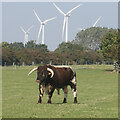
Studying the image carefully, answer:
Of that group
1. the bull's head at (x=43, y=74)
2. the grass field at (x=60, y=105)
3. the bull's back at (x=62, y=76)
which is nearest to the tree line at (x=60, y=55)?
the grass field at (x=60, y=105)

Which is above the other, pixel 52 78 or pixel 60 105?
pixel 52 78

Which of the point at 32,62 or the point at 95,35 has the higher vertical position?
the point at 95,35

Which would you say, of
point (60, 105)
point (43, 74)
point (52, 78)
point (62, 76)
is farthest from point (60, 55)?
point (60, 105)

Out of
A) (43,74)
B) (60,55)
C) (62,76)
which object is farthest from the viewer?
(60,55)

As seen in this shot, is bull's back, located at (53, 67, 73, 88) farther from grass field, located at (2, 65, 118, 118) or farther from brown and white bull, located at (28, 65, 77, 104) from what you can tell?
grass field, located at (2, 65, 118, 118)

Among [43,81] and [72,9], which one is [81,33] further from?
[43,81]

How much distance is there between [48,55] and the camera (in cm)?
11550

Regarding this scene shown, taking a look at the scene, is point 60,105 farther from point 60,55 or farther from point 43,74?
point 60,55

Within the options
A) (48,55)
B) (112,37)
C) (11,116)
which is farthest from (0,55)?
(11,116)

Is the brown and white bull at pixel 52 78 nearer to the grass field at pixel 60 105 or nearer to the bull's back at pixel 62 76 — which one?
the bull's back at pixel 62 76

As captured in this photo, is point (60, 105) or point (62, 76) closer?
point (60, 105)

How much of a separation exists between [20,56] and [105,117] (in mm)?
97726

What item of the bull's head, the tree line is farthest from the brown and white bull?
the tree line

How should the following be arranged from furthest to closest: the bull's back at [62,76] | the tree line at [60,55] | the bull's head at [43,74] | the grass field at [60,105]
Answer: the tree line at [60,55] → the bull's back at [62,76] → the bull's head at [43,74] → the grass field at [60,105]
